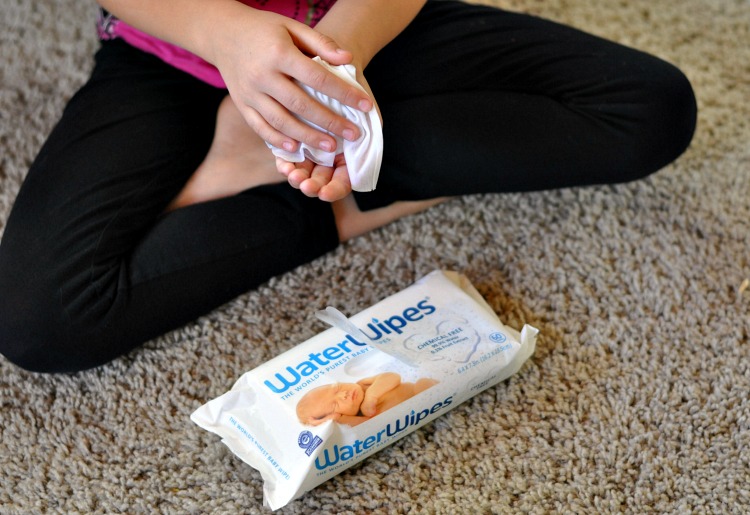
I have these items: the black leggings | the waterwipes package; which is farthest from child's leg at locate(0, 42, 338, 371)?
the waterwipes package

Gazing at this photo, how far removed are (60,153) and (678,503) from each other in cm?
65

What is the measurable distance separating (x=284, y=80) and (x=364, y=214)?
26cm

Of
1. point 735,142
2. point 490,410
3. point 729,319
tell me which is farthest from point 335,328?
point 735,142

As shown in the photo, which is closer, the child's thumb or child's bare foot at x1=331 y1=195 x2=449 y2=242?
the child's thumb

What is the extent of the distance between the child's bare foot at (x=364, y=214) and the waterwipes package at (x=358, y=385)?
13cm

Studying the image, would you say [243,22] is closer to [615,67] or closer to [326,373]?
[326,373]

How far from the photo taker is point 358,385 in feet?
2.19

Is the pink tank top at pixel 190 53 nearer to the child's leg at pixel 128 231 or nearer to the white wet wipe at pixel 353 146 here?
the child's leg at pixel 128 231

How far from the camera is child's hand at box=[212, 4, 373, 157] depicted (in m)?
0.60

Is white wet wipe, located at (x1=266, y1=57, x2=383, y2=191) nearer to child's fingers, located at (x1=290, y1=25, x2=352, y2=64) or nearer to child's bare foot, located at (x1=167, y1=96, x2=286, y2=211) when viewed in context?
child's fingers, located at (x1=290, y1=25, x2=352, y2=64)

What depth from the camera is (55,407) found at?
729 mm

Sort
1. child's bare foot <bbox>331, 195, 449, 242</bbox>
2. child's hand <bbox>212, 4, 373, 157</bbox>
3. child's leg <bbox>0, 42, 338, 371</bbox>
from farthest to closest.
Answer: child's bare foot <bbox>331, 195, 449, 242</bbox>, child's leg <bbox>0, 42, 338, 371</bbox>, child's hand <bbox>212, 4, 373, 157</bbox>

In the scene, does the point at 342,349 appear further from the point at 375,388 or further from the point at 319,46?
the point at 319,46

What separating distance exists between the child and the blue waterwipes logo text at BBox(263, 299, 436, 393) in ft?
0.08
